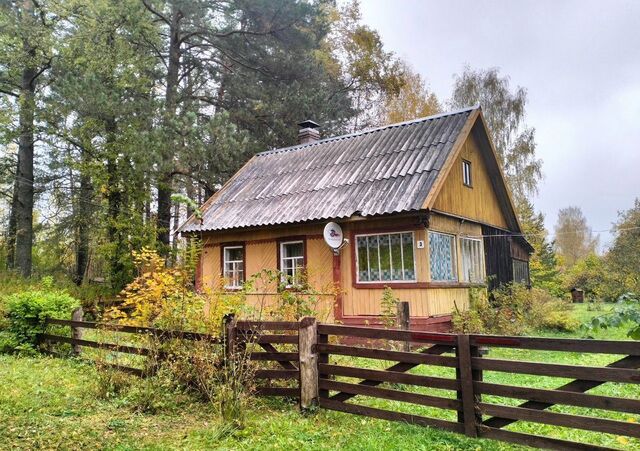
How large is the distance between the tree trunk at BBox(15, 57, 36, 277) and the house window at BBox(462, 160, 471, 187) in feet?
57.1

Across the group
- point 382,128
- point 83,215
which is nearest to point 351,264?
point 382,128

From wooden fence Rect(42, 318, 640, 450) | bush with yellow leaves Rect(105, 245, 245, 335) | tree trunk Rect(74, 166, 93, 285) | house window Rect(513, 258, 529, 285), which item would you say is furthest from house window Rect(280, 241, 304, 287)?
tree trunk Rect(74, 166, 93, 285)

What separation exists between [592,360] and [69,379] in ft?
31.9

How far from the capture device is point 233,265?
14.7m

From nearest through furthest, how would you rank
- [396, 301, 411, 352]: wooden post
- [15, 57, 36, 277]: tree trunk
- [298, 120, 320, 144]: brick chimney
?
[396, 301, 411, 352]: wooden post
[298, 120, 320, 144]: brick chimney
[15, 57, 36, 277]: tree trunk

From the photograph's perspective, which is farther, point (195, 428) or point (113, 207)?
point (113, 207)

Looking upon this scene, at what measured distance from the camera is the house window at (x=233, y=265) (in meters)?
14.5

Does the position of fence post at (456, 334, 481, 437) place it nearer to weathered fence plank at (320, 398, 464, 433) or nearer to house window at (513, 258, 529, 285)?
weathered fence plank at (320, 398, 464, 433)

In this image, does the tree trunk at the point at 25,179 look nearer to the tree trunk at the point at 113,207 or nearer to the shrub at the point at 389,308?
the tree trunk at the point at 113,207

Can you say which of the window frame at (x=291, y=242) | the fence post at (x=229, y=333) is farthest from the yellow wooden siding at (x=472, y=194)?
the fence post at (x=229, y=333)

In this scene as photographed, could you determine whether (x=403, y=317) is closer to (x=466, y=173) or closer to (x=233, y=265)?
(x=466, y=173)

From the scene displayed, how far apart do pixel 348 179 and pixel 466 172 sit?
3587 mm

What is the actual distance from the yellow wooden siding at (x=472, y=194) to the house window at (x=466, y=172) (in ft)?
0.40

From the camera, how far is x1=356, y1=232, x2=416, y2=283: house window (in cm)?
1155
